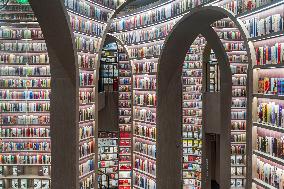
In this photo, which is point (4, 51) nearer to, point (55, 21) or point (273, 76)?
point (55, 21)

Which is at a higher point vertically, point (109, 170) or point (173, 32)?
point (173, 32)

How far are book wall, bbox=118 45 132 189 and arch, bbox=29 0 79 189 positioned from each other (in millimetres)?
7428

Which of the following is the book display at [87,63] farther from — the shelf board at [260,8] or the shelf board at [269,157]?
the shelf board at [269,157]

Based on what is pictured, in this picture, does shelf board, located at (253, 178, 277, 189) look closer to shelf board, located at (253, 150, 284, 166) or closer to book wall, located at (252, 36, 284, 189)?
book wall, located at (252, 36, 284, 189)

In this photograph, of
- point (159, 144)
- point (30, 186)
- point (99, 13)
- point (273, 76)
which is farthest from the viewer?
point (30, 186)

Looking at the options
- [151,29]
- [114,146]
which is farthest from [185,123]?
[151,29]

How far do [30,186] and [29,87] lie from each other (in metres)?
2.67

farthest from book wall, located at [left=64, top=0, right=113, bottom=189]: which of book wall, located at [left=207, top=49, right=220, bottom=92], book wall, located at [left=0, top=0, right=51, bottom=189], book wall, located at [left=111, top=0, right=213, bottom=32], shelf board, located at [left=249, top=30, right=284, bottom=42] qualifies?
book wall, located at [left=207, top=49, right=220, bottom=92]

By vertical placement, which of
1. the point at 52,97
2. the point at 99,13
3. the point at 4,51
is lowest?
the point at 52,97

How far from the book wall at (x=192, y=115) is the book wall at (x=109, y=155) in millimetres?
2791

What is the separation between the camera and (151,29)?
10938 mm

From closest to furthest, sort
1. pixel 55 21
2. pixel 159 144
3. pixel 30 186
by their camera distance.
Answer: pixel 55 21 < pixel 159 144 < pixel 30 186

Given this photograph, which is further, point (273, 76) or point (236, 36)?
point (236, 36)

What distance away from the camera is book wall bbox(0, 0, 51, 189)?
11047 mm
